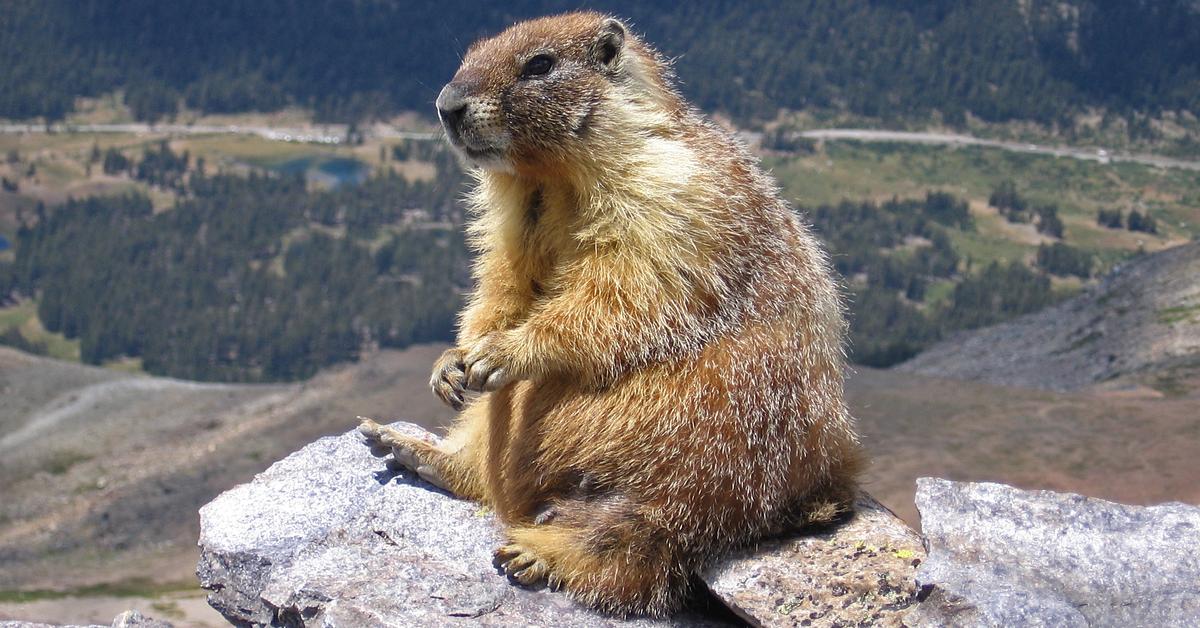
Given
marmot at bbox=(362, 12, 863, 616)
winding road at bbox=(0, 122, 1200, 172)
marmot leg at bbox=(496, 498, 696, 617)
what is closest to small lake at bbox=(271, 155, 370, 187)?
winding road at bbox=(0, 122, 1200, 172)

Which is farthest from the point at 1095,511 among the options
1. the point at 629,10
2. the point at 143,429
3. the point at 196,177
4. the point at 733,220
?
the point at 629,10

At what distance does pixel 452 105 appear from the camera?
19.5ft

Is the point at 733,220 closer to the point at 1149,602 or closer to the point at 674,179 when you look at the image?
the point at 674,179

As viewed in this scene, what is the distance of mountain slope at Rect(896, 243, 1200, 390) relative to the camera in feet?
87.5

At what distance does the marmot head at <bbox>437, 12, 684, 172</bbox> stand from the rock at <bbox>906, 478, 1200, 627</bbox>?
265 cm

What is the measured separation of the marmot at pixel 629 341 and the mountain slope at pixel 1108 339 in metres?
20.8

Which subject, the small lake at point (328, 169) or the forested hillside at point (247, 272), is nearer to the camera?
the forested hillside at point (247, 272)

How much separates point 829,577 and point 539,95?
293cm

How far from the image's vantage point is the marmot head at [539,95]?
19.7 ft

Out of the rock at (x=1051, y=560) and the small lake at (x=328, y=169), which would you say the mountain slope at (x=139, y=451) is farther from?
the small lake at (x=328, y=169)

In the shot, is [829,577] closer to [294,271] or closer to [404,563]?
[404,563]

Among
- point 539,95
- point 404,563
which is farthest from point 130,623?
point 539,95

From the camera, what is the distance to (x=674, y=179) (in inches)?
235

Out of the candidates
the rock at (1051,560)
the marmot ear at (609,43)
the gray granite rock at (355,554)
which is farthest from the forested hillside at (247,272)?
the rock at (1051,560)
